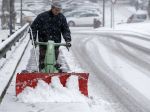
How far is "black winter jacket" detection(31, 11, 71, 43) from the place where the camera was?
1040 cm

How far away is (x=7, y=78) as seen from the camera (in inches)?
439

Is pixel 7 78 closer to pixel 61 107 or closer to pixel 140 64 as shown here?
pixel 61 107

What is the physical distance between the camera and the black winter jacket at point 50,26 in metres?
10.4

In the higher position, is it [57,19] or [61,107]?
Result: [57,19]

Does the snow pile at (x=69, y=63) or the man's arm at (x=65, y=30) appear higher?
the man's arm at (x=65, y=30)

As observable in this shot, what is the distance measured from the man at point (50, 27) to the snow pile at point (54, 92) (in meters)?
1.46

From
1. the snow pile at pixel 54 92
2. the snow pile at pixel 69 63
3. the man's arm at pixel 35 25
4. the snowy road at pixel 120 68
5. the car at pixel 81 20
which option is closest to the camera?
the snow pile at pixel 54 92

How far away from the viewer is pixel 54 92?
29.9 feet

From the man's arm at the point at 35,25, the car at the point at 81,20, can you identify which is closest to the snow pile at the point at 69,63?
the man's arm at the point at 35,25

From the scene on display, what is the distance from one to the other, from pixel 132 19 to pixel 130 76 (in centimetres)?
4160

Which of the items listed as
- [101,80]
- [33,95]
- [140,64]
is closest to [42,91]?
[33,95]

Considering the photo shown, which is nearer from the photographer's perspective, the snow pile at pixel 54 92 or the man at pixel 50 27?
the snow pile at pixel 54 92

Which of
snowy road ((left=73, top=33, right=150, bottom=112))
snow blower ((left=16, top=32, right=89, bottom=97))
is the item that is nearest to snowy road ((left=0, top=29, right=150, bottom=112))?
snowy road ((left=73, top=33, right=150, bottom=112))

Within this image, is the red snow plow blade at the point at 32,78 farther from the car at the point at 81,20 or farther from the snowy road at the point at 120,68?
the car at the point at 81,20
